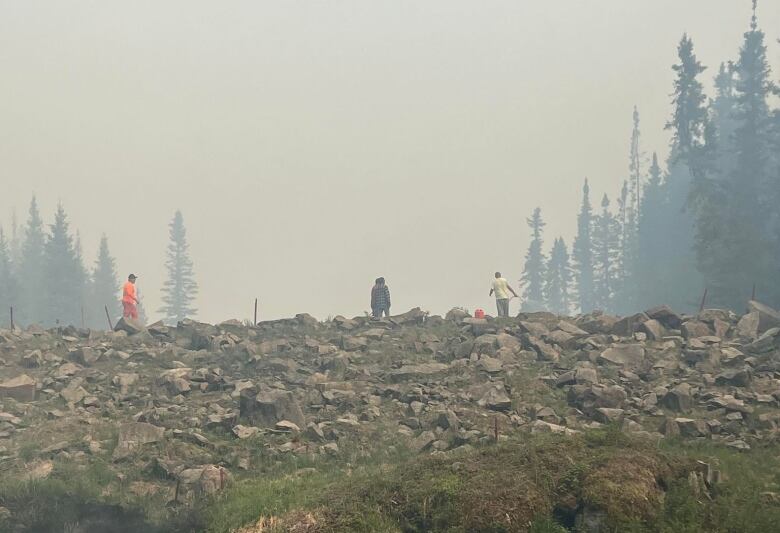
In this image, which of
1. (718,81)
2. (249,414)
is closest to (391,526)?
(249,414)

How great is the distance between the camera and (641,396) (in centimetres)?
1652

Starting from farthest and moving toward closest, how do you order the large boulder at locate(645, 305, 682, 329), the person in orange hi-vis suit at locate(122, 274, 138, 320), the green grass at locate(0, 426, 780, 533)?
the person in orange hi-vis suit at locate(122, 274, 138, 320)
the large boulder at locate(645, 305, 682, 329)
the green grass at locate(0, 426, 780, 533)

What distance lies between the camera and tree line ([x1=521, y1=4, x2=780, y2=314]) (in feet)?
149

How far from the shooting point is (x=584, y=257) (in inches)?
3770

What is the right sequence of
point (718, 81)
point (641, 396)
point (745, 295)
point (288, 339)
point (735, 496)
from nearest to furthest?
1. point (735, 496)
2. point (641, 396)
3. point (288, 339)
4. point (745, 295)
5. point (718, 81)

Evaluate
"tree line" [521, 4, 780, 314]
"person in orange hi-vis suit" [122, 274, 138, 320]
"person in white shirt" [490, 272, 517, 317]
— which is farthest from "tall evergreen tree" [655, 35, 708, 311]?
"person in orange hi-vis suit" [122, 274, 138, 320]

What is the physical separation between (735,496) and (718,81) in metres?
90.5

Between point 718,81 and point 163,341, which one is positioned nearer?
point 163,341

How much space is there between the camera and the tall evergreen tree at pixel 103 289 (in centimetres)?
8475

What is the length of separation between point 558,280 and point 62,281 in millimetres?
58571

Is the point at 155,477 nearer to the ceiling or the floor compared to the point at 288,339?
nearer to the floor

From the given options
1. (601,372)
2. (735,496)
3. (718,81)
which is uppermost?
(718,81)

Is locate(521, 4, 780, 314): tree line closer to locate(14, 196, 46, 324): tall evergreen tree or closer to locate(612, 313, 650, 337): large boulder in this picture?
locate(612, 313, 650, 337): large boulder

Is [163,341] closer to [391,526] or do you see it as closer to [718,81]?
[391,526]
